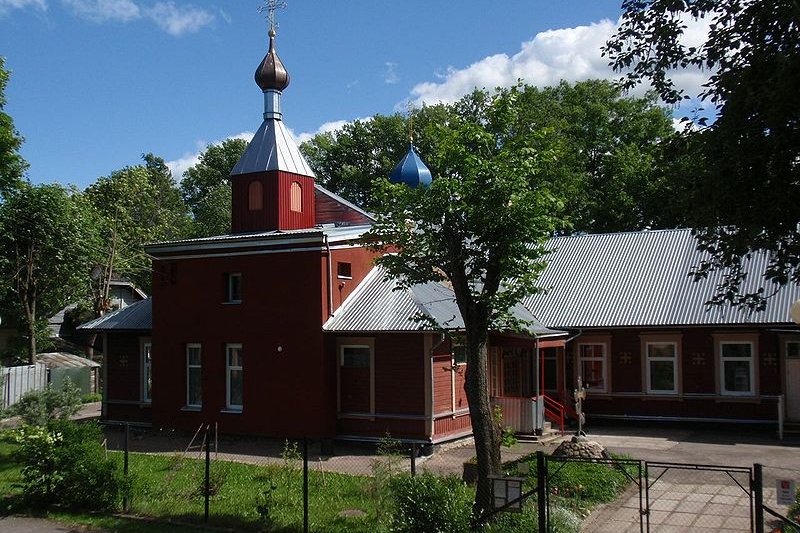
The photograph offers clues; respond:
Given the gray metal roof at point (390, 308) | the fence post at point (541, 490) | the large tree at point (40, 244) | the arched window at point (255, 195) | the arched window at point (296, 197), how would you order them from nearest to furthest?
1. the fence post at point (541, 490)
2. the gray metal roof at point (390, 308)
3. the arched window at point (255, 195)
4. the arched window at point (296, 197)
5. the large tree at point (40, 244)

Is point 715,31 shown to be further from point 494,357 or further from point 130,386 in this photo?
point 130,386

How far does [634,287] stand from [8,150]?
2326 centimetres

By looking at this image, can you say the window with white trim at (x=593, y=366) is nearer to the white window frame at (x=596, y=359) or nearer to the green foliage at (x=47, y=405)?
the white window frame at (x=596, y=359)

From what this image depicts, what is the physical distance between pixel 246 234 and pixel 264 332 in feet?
11.3

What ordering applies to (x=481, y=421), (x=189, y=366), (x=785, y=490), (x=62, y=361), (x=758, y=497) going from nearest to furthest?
1. (x=758, y=497)
2. (x=785, y=490)
3. (x=481, y=421)
4. (x=189, y=366)
5. (x=62, y=361)

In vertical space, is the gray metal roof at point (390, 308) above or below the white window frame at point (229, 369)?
above

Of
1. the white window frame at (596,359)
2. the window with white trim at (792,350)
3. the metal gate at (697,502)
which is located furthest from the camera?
the white window frame at (596,359)

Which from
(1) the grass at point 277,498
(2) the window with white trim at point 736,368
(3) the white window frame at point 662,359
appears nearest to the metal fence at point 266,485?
(1) the grass at point 277,498

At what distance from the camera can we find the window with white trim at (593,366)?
951 inches

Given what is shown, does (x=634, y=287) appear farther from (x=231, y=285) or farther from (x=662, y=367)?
(x=231, y=285)

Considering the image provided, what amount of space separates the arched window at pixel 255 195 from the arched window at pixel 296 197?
0.84m

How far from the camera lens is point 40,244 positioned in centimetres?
3238

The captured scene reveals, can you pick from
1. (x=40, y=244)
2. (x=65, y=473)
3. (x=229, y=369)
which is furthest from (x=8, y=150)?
(x=65, y=473)

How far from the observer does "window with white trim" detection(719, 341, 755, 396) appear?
72.5 feet
